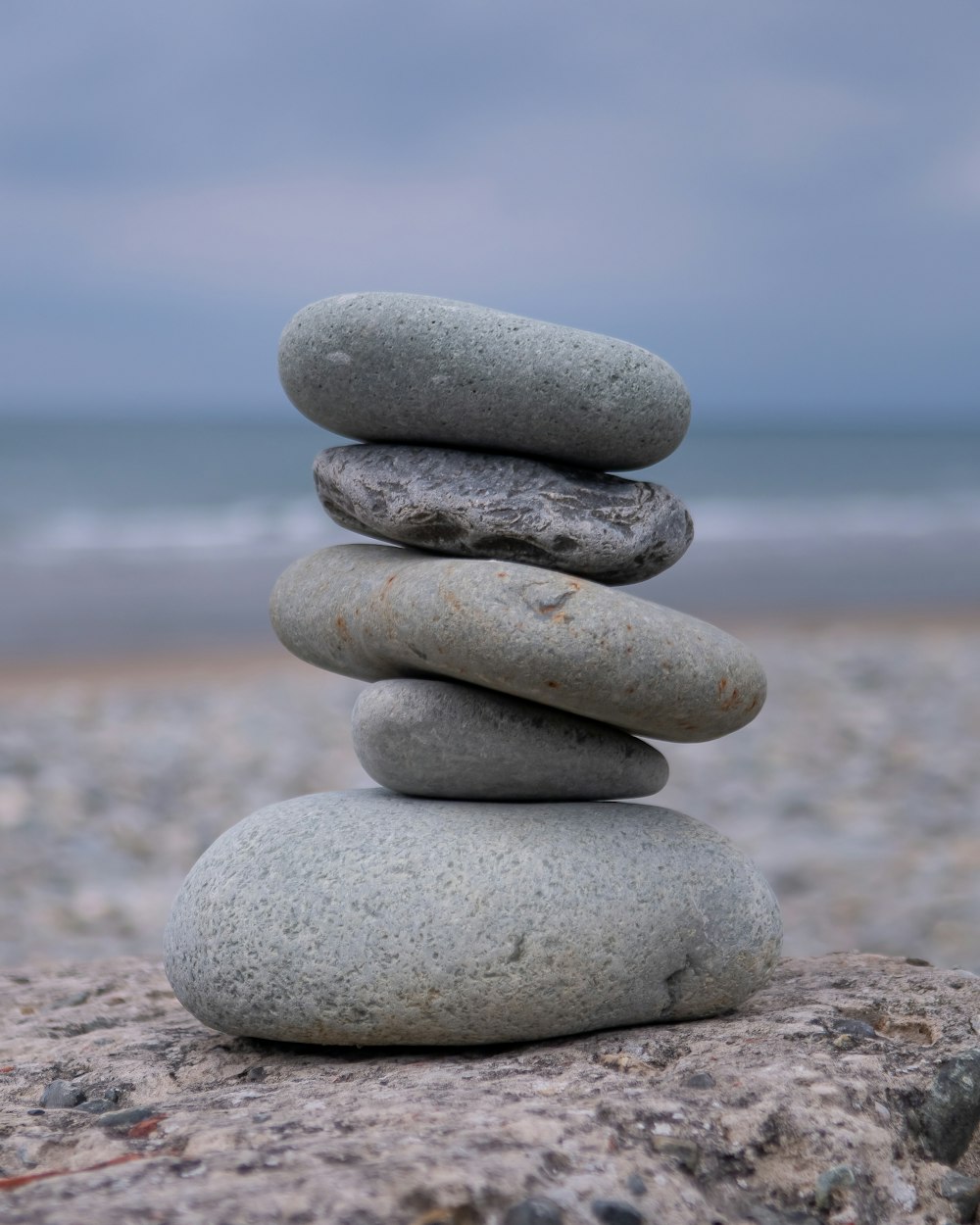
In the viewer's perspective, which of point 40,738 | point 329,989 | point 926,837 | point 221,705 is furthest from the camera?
point 221,705

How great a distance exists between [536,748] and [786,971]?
4.95 ft

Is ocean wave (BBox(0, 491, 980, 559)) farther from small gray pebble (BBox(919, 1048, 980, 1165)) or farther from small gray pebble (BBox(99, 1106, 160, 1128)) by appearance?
small gray pebble (BBox(919, 1048, 980, 1165))

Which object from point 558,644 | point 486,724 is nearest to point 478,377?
point 558,644

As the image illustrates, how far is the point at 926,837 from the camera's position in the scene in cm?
790

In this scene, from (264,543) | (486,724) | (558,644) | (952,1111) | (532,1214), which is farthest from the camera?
(264,543)

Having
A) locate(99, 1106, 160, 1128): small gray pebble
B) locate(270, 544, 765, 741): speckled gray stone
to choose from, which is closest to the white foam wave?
locate(270, 544, 765, 741): speckled gray stone

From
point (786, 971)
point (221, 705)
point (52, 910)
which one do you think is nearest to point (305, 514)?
point (221, 705)

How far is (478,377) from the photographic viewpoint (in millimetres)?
3809

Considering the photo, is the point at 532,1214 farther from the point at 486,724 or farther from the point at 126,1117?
the point at 486,724

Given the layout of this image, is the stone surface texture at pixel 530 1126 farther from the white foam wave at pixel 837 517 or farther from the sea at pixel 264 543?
the white foam wave at pixel 837 517

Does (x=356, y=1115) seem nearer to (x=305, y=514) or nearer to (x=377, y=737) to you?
(x=377, y=737)

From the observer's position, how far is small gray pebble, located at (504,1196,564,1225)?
2400mm

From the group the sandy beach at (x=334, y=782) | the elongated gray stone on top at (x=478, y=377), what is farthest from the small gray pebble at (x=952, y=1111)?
the sandy beach at (x=334, y=782)

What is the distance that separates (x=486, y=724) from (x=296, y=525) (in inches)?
789
